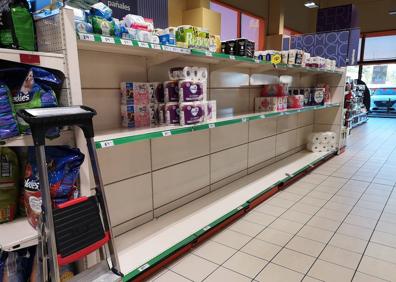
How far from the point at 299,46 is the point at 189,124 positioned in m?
→ 4.76

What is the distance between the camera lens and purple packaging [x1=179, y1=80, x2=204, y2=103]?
83.0 inches

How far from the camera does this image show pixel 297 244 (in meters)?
2.37

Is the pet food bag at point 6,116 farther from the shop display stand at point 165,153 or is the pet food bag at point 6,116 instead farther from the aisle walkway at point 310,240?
the aisle walkway at point 310,240

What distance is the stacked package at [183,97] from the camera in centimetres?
212

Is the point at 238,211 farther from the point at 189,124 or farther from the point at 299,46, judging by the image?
the point at 299,46

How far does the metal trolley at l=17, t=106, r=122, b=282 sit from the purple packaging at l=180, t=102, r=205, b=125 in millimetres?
894

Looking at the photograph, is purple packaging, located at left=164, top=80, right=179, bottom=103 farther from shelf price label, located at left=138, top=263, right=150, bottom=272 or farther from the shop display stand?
shelf price label, located at left=138, top=263, right=150, bottom=272

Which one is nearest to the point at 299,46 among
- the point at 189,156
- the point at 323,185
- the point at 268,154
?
the point at 268,154

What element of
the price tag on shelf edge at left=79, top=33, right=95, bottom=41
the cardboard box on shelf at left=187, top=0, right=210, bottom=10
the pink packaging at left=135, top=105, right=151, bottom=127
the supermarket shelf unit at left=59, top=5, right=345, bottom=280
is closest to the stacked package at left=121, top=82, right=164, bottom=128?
the pink packaging at left=135, top=105, right=151, bottom=127

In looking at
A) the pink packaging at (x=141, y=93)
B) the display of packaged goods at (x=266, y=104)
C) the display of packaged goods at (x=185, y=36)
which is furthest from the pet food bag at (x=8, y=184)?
the display of packaged goods at (x=266, y=104)

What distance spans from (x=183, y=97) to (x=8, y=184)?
3.96 ft

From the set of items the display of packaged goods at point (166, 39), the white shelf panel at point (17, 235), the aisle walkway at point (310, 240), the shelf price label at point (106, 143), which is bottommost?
the aisle walkway at point (310, 240)

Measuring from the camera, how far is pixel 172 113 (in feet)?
7.03

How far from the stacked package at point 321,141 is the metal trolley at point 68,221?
4.45 m
